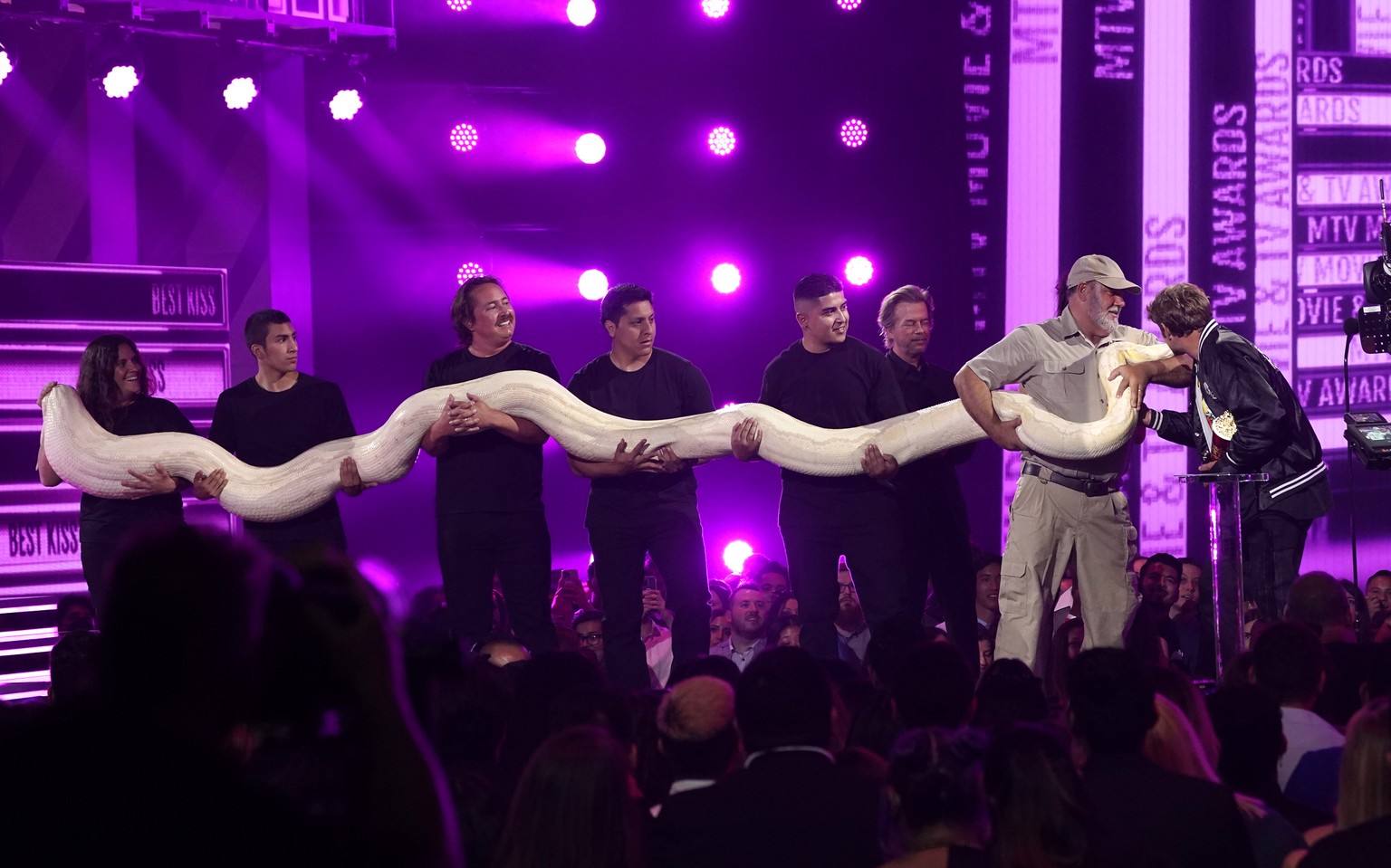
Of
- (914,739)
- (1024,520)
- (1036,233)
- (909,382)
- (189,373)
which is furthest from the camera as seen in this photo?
(1036,233)

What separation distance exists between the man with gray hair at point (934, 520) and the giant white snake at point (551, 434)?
24 centimetres

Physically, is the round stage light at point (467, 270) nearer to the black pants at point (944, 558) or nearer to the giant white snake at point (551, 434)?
the giant white snake at point (551, 434)

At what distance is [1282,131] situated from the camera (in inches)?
478

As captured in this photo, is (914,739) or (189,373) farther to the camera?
(189,373)

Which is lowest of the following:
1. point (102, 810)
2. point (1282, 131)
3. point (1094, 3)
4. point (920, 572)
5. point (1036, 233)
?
point (920, 572)

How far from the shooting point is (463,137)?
11000mm

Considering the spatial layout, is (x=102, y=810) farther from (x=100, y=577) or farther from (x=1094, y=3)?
(x=1094, y=3)

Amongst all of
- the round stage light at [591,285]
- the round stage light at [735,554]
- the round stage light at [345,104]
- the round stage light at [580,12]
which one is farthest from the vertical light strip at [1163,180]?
the round stage light at [345,104]

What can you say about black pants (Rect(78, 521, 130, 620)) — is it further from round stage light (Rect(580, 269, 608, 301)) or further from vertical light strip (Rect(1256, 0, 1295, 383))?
vertical light strip (Rect(1256, 0, 1295, 383))

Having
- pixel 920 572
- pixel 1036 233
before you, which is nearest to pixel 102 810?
pixel 920 572

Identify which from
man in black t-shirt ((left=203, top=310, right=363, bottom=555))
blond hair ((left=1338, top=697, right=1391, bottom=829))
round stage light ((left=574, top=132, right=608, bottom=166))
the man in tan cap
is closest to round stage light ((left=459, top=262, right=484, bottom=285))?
round stage light ((left=574, top=132, right=608, bottom=166))

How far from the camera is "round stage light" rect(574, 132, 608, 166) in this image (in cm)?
1114

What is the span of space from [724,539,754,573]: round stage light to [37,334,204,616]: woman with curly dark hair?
494 centimetres

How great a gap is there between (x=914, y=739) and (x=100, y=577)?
5386 millimetres
